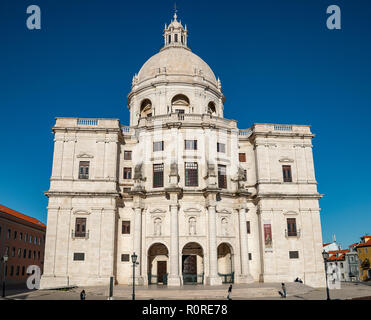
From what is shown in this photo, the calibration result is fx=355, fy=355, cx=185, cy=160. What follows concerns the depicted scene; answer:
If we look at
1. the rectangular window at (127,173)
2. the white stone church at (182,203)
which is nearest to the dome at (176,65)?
the white stone church at (182,203)

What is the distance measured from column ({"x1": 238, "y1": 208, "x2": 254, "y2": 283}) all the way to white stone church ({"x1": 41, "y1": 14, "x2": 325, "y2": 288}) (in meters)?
0.11

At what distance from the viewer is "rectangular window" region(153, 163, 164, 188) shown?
41156mm

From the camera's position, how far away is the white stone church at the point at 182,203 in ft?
125

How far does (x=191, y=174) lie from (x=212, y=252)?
30.1 feet

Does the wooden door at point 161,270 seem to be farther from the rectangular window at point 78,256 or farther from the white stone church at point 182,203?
the rectangular window at point 78,256

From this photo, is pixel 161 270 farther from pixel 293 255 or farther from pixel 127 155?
pixel 293 255

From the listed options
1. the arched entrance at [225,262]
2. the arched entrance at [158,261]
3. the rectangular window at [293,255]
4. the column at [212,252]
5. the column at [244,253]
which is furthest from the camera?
the rectangular window at [293,255]

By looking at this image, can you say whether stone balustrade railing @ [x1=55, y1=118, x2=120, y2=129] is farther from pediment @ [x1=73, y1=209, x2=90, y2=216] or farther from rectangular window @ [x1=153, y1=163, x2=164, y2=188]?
pediment @ [x1=73, y1=209, x2=90, y2=216]

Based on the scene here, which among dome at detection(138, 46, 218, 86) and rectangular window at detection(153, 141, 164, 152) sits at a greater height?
dome at detection(138, 46, 218, 86)

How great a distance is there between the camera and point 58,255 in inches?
1483

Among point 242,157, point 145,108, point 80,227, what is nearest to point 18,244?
point 80,227

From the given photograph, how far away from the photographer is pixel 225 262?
4119cm

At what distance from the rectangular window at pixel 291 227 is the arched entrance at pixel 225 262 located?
7.26m

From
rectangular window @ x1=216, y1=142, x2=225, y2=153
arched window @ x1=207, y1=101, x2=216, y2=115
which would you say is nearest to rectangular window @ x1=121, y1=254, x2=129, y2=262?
rectangular window @ x1=216, y1=142, x2=225, y2=153
